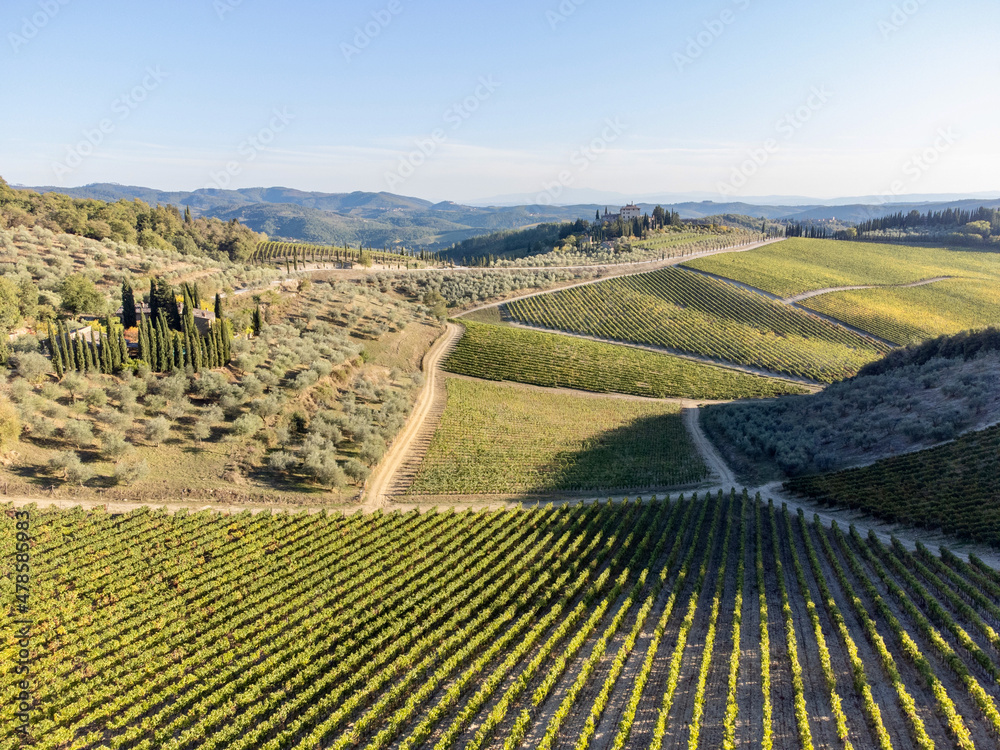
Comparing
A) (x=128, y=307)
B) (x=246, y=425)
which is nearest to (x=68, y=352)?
(x=128, y=307)

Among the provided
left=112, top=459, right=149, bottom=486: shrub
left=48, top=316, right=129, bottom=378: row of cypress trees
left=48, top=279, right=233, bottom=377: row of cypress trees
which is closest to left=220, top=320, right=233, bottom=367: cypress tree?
left=48, top=279, right=233, bottom=377: row of cypress trees

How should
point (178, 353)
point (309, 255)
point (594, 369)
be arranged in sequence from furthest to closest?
point (309, 255)
point (594, 369)
point (178, 353)

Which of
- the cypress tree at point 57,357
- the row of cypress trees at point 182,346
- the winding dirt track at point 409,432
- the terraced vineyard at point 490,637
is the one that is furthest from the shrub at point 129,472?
the winding dirt track at point 409,432

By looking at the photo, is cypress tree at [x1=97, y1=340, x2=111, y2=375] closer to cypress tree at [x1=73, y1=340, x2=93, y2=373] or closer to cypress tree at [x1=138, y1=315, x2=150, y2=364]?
cypress tree at [x1=73, y1=340, x2=93, y2=373]

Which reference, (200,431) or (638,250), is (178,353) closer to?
(200,431)

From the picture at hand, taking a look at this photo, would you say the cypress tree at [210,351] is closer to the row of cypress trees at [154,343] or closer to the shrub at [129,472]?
the row of cypress trees at [154,343]

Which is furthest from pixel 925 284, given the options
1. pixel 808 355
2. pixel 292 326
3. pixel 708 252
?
pixel 292 326

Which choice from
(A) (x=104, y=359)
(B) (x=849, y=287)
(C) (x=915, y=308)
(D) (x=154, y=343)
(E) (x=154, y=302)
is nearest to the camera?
(A) (x=104, y=359)
